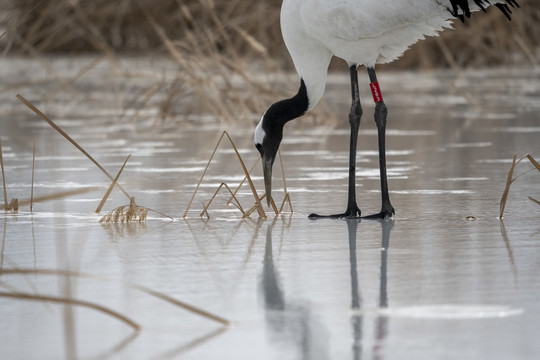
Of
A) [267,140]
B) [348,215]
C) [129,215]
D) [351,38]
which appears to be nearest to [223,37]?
[267,140]

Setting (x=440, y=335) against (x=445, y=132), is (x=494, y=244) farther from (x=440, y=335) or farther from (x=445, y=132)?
(x=445, y=132)

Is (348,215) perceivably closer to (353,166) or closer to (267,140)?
(353,166)

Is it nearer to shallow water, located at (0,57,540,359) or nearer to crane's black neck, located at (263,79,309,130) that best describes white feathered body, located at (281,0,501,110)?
crane's black neck, located at (263,79,309,130)

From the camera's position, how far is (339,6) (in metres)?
5.55

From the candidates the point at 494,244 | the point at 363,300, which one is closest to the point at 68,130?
the point at 494,244

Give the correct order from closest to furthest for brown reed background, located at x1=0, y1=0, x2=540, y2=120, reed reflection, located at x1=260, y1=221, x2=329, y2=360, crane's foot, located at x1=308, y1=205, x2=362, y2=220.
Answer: reed reflection, located at x1=260, y1=221, x2=329, y2=360 < crane's foot, located at x1=308, y1=205, x2=362, y2=220 < brown reed background, located at x1=0, y1=0, x2=540, y2=120

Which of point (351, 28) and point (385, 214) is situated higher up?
point (351, 28)

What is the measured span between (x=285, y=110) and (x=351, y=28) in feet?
2.01

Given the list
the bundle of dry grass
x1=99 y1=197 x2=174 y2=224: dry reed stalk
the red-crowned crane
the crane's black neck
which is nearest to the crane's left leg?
the red-crowned crane

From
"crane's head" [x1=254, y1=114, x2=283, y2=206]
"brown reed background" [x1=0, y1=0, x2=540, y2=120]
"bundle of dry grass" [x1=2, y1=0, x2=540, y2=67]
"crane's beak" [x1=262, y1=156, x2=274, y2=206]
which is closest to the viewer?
"crane's beak" [x1=262, y1=156, x2=274, y2=206]

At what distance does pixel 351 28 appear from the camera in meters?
5.63

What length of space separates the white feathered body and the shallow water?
2.37ft

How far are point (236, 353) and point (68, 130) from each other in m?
7.67

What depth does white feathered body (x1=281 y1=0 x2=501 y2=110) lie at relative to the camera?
18.3 feet
